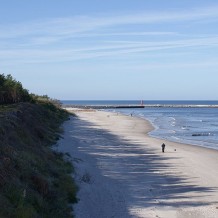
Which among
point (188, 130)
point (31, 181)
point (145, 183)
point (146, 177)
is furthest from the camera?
point (188, 130)

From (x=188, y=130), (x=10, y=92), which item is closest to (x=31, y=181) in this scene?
(x=10, y=92)

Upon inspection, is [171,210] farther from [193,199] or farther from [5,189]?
[5,189]

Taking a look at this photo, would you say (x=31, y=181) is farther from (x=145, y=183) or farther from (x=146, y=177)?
(x=146, y=177)

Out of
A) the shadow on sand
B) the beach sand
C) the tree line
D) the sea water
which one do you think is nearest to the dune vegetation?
the beach sand

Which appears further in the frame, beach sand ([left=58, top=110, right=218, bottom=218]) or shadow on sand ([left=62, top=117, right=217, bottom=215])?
shadow on sand ([left=62, top=117, right=217, bottom=215])

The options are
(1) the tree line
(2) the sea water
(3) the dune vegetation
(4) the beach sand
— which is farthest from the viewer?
(1) the tree line

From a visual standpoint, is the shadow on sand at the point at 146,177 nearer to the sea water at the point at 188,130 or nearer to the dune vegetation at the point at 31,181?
the dune vegetation at the point at 31,181

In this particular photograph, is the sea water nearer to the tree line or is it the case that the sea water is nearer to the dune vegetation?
the tree line

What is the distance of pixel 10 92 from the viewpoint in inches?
2190

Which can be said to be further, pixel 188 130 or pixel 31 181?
pixel 188 130

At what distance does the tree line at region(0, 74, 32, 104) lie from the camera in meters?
54.3

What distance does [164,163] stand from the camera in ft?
94.4

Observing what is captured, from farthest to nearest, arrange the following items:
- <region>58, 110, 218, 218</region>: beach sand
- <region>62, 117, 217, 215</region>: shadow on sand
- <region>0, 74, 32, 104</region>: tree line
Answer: <region>0, 74, 32, 104</region>: tree line → <region>62, 117, 217, 215</region>: shadow on sand → <region>58, 110, 218, 218</region>: beach sand

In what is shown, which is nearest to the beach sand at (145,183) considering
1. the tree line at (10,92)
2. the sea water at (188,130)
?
the sea water at (188,130)
